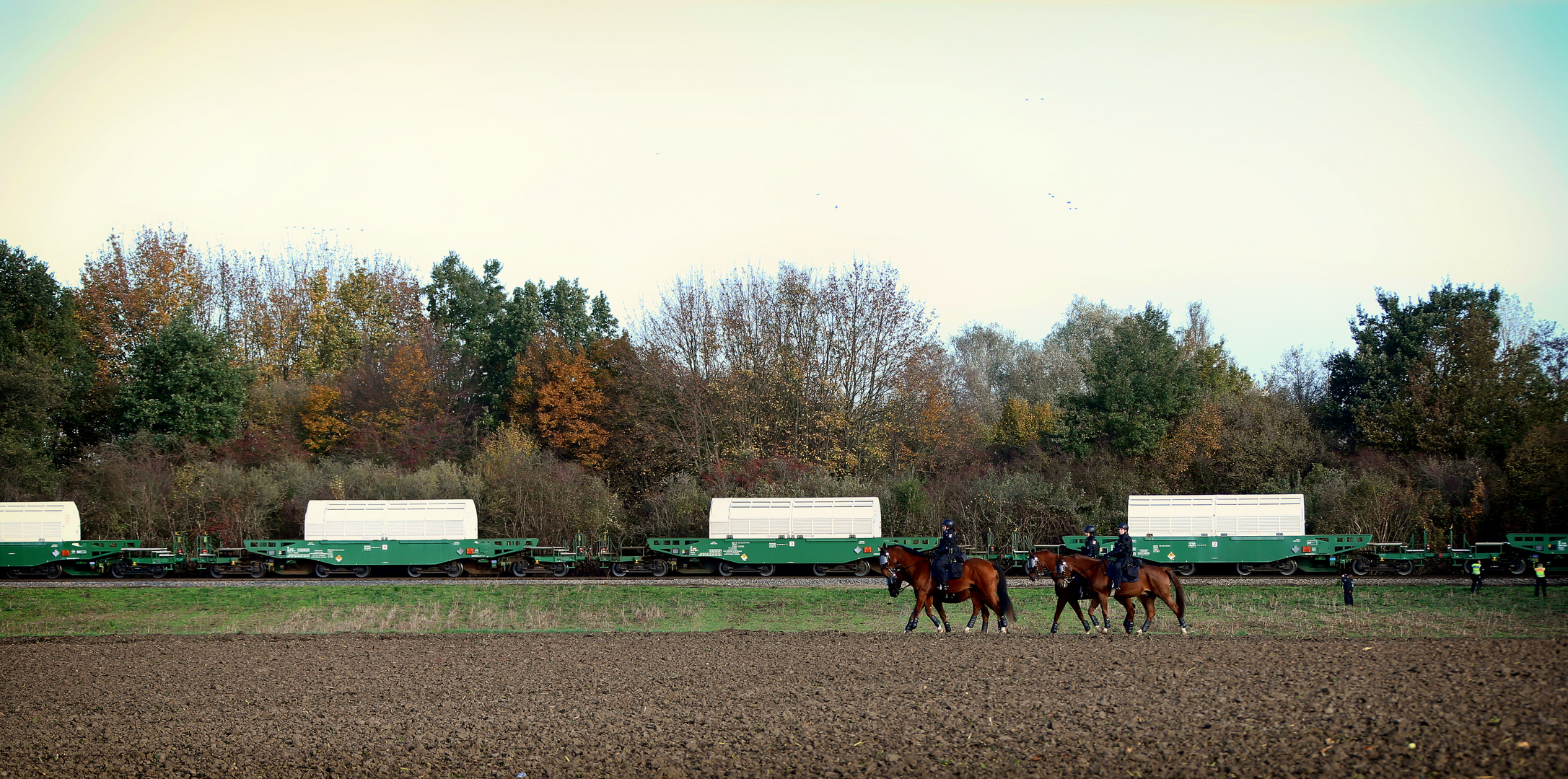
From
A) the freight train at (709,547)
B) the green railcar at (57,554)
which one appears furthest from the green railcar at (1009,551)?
the green railcar at (57,554)

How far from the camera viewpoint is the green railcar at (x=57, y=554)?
3631 cm

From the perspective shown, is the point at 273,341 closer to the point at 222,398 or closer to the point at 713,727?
the point at 222,398

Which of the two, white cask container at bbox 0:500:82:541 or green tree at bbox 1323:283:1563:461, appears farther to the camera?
green tree at bbox 1323:283:1563:461

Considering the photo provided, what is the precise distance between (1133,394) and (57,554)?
41.6 meters

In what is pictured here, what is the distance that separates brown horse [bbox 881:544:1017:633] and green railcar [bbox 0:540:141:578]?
30.9 metres

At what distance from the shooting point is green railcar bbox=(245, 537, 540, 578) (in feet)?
116

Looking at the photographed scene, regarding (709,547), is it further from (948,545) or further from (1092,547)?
(948,545)

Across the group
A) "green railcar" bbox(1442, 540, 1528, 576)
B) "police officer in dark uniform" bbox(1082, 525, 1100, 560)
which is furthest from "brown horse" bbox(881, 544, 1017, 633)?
"green railcar" bbox(1442, 540, 1528, 576)

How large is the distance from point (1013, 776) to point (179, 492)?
42728 millimetres

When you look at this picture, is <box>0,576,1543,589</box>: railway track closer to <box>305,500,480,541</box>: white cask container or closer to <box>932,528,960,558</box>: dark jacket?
<box>305,500,480,541</box>: white cask container

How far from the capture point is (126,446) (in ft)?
155

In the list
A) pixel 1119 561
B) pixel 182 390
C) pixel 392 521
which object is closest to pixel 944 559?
pixel 1119 561

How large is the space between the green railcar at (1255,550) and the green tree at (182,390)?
38647mm

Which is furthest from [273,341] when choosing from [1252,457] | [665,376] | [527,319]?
[1252,457]
